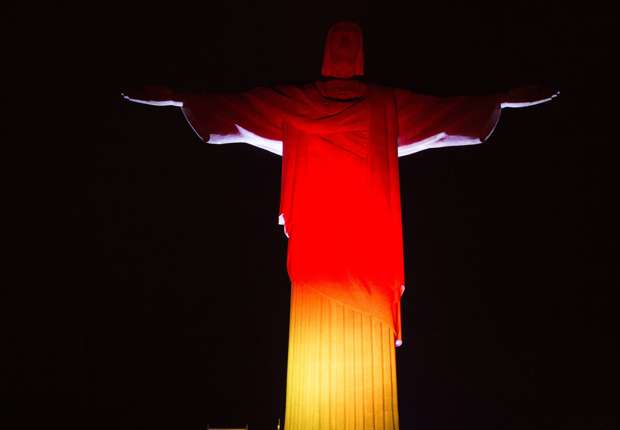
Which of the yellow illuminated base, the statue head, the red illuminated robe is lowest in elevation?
the yellow illuminated base

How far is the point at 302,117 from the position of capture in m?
3.68

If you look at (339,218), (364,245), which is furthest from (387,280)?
(339,218)

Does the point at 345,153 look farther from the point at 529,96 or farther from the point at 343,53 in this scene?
the point at 529,96

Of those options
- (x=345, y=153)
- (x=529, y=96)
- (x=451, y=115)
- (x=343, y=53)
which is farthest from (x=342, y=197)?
(x=529, y=96)

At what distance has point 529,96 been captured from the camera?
360 centimetres

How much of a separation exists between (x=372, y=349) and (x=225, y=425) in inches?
90.0

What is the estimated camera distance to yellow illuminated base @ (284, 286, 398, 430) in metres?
3.07

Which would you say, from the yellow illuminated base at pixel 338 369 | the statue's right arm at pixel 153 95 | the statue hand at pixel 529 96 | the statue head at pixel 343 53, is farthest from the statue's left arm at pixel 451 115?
the statue's right arm at pixel 153 95

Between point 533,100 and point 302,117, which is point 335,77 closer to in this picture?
point 302,117

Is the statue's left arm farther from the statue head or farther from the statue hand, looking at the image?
the statue head

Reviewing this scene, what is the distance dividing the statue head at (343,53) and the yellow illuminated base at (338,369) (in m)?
1.44

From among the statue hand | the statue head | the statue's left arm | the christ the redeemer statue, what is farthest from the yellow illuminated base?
the statue hand

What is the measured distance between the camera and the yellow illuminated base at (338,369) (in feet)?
10.1

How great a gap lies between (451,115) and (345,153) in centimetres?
71
